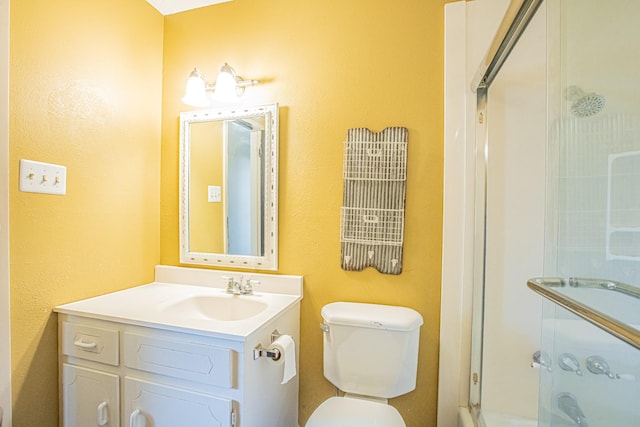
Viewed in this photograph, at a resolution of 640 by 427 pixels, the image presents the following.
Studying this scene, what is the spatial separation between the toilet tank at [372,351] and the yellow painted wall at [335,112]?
169 mm

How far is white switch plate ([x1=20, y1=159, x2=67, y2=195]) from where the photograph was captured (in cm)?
103

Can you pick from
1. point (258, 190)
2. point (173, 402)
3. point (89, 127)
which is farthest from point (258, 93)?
point (173, 402)

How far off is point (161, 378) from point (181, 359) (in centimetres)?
12

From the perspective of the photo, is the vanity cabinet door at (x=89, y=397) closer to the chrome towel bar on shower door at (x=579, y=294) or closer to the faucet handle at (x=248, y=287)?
the faucet handle at (x=248, y=287)

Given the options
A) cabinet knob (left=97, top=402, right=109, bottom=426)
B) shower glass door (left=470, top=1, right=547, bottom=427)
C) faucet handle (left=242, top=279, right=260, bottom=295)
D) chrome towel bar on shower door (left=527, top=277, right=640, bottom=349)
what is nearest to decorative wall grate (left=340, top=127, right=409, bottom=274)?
shower glass door (left=470, top=1, right=547, bottom=427)

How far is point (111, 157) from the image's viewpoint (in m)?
1.35

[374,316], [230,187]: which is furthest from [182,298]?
[374,316]

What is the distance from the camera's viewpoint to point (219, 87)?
1.38 m

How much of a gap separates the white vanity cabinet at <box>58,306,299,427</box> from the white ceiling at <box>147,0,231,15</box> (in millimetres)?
1565

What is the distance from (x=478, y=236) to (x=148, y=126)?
1716 millimetres

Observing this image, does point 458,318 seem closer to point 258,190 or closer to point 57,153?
point 258,190

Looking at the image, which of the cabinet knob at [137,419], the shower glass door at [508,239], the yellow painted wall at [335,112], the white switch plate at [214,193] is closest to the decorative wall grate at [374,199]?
the yellow painted wall at [335,112]

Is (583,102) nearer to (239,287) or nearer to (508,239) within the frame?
(508,239)

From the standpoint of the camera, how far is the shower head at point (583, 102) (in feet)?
2.72
